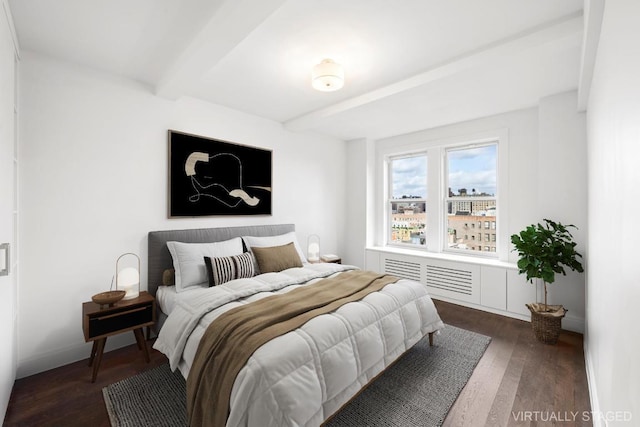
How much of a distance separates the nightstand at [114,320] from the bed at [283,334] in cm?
19

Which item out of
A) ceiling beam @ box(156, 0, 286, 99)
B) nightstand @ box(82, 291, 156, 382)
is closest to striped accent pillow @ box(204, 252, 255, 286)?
nightstand @ box(82, 291, 156, 382)

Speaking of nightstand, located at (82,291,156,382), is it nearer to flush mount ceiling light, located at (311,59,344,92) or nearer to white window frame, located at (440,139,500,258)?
flush mount ceiling light, located at (311,59,344,92)

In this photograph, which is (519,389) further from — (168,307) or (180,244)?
(180,244)

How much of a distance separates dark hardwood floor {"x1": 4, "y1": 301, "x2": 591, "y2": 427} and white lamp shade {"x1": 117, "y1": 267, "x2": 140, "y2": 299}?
565mm

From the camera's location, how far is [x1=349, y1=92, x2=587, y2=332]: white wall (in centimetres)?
291

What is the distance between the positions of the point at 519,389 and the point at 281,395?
71.7 inches

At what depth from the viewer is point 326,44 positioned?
7.02 feet

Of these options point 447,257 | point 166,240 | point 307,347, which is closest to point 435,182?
point 447,257

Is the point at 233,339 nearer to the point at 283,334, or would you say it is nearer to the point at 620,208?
the point at 283,334

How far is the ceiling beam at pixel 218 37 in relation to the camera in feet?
5.36

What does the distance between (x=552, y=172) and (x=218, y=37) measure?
11.4 feet

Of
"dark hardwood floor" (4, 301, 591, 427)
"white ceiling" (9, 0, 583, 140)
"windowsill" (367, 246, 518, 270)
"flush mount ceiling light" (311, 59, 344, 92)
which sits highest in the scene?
"white ceiling" (9, 0, 583, 140)

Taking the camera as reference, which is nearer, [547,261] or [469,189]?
[547,261]

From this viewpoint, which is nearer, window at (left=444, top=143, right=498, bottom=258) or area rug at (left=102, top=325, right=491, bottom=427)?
area rug at (left=102, top=325, right=491, bottom=427)
